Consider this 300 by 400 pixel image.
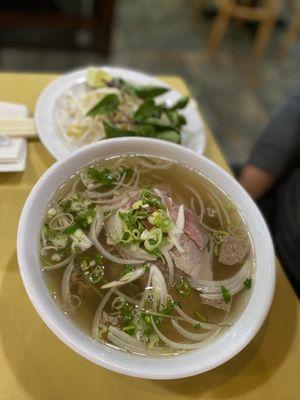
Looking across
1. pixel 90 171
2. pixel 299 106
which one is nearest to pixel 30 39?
pixel 299 106

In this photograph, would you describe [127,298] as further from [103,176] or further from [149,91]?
[149,91]

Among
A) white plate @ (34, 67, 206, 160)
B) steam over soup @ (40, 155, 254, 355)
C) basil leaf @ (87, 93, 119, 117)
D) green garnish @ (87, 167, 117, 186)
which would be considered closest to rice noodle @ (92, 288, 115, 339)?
steam over soup @ (40, 155, 254, 355)

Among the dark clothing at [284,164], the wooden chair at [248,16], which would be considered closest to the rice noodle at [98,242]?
the dark clothing at [284,164]

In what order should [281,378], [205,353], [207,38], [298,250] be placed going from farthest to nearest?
[207,38]
[298,250]
[281,378]
[205,353]

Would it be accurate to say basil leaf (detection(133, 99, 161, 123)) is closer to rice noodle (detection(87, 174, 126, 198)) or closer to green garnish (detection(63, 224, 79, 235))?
rice noodle (detection(87, 174, 126, 198))

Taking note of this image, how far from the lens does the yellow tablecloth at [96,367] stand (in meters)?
0.65

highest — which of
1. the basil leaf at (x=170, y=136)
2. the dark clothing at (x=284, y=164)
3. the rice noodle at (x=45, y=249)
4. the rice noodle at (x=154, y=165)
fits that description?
the rice noodle at (x=154, y=165)

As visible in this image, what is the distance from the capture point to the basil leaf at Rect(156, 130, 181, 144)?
96cm

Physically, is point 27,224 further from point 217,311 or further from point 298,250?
point 298,250

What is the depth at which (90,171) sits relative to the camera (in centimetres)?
78

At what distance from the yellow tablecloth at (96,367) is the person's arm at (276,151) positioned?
0.51 meters

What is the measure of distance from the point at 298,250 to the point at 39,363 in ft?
2.51

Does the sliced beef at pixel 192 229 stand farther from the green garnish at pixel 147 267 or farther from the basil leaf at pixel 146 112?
the basil leaf at pixel 146 112

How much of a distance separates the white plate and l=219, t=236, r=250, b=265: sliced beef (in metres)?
0.32
